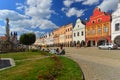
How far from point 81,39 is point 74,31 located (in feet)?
21.3

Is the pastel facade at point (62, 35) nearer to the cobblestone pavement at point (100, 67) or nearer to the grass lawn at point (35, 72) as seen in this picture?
the cobblestone pavement at point (100, 67)

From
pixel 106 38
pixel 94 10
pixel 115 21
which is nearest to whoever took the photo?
pixel 115 21

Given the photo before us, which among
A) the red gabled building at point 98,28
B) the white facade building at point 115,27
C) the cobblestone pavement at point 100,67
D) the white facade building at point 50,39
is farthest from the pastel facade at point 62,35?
the cobblestone pavement at point 100,67

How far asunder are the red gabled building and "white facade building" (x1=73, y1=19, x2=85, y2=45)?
2.99m

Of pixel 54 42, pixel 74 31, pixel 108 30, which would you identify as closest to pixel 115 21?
pixel 108 30

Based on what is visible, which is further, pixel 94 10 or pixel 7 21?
pixel 94 10

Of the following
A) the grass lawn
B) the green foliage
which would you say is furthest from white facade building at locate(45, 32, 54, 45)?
the grass lawn

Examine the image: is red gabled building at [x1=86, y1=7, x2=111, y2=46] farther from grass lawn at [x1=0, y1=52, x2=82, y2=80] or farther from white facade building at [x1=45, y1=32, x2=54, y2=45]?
white facade building at [x1=45, y1=32, x2=54, y2=45]

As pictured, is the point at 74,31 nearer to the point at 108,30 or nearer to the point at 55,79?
the point at 108,30

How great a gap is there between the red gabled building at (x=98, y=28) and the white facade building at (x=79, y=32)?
2.99 metres

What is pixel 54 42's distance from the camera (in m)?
100

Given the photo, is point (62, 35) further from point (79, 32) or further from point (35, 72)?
point (35, 72)

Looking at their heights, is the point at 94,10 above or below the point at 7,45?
above

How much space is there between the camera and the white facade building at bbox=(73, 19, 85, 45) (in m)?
64.1
